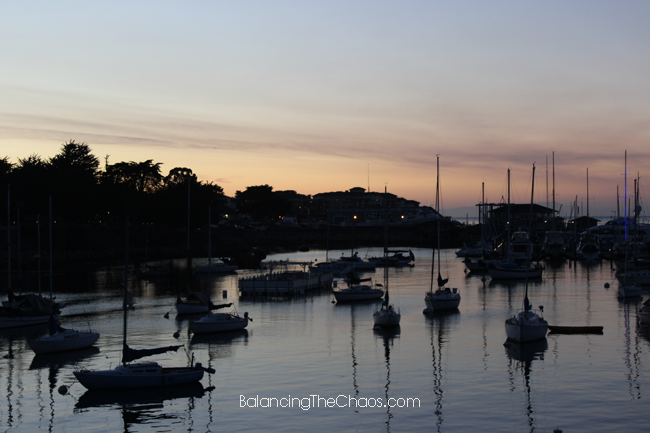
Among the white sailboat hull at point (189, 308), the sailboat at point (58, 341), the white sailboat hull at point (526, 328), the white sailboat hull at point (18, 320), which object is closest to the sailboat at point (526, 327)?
the white sailboat hull at point (526, 328)

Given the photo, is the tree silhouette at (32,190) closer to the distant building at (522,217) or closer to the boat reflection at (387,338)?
the boat reflection at (387,338)

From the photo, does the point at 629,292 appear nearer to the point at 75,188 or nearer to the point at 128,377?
the point at 128,377

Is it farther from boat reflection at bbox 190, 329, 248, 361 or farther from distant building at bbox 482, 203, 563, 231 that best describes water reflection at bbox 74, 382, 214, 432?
distant building at bbox 482, 203, 563, 231

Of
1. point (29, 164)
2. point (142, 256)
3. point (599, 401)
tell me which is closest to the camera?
point (599, 401)

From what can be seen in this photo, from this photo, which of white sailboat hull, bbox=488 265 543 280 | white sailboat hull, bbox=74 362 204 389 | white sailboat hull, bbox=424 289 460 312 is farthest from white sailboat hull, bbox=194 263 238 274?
white sailboat hull, bbox=74 362 204 389

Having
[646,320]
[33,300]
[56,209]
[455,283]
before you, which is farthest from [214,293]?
[56,209]

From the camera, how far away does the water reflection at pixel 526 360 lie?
80.5 ft

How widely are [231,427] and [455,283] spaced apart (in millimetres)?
54009

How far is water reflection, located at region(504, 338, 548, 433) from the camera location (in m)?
24.5

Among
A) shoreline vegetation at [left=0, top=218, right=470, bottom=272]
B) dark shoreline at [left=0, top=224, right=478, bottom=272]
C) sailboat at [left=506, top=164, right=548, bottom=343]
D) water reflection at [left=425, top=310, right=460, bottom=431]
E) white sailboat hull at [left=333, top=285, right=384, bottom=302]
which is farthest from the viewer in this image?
dark shoreline at [left=0, top=224, right=478, bottom=272]

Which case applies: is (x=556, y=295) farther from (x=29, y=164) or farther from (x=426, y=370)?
(x=29, y=164)

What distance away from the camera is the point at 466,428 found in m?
21.6

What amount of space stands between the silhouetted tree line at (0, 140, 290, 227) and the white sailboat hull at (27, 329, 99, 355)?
248ft

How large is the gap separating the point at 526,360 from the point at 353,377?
30.8 ft
